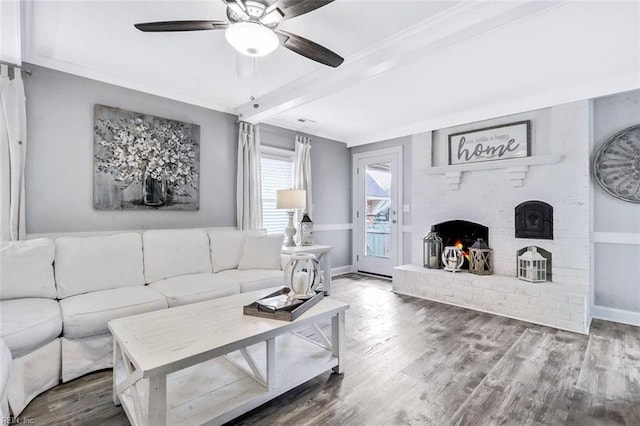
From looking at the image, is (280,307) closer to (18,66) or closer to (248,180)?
(248,180)

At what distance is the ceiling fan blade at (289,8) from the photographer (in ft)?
5.12

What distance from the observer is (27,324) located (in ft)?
6.06

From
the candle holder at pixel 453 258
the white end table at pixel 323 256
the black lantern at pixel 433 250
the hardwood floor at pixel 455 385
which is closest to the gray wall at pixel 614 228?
the hardwood floor at pixel 455 385

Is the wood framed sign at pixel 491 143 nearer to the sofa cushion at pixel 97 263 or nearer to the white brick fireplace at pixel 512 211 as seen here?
the white brick fireplace at pixel 512 211

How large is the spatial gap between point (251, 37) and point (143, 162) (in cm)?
213

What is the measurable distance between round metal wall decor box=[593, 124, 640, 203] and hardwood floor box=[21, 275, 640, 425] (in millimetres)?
1350

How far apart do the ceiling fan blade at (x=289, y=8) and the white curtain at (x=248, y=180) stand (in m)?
2.36

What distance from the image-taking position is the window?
444cm

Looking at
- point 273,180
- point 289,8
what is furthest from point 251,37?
point 273,180

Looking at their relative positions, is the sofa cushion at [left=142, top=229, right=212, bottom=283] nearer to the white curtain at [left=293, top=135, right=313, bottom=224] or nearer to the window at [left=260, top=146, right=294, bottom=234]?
the window at [left=260, top=146, right=294, bottom=234]

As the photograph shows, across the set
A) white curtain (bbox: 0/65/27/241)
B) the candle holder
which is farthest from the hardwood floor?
white curtain (bbox: 0/65/27/241)

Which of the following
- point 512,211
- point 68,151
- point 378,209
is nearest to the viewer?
point 68,151

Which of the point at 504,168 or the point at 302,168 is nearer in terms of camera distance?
the point at 504,168

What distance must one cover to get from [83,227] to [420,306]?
3602 mm
